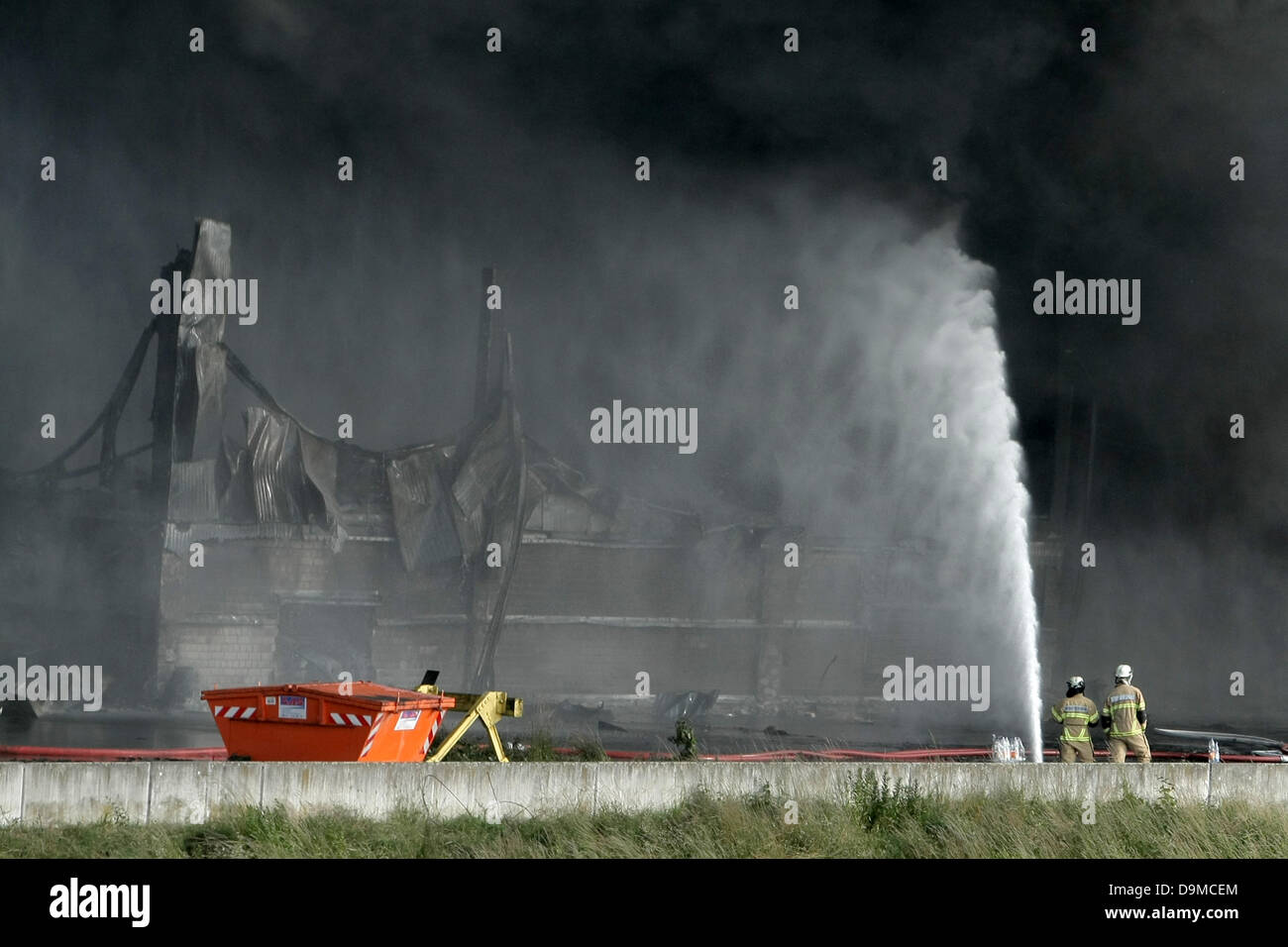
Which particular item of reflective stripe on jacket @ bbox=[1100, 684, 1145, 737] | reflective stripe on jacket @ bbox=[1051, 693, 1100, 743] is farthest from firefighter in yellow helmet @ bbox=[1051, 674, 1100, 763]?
reflective stripe on jacket @ bbox=[1100, 684, 1145, 737]

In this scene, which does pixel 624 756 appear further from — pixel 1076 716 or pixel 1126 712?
pixel 1126 712

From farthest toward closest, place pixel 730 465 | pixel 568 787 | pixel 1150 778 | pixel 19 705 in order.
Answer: pixel 730 465
pixel 19 705
pixel 1150 778
pixel 568 787

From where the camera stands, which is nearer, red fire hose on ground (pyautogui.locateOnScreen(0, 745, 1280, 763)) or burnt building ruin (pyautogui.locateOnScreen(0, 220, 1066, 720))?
red fire hose on ground (pyautogui.locateOnScreen(0, 745, 1280, 763))

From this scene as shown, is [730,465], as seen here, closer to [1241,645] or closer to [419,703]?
Result: [1241,645]

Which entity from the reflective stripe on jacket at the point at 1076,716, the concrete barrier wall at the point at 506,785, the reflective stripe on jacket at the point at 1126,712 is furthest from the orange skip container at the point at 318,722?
the reflective stripe on jacket at the point at 1126,712

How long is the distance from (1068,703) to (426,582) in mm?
27861

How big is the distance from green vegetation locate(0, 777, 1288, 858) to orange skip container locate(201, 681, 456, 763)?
3.17m

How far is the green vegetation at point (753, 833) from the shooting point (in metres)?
7.92

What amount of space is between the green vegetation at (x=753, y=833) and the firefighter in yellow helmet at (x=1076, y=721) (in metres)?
2.24

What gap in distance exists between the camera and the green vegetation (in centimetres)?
792

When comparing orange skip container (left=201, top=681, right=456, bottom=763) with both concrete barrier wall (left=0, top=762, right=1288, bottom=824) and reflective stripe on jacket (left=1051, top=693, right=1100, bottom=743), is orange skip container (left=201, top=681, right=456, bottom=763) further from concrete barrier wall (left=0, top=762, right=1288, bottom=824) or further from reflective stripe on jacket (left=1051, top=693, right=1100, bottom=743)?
reflective stripe on jacket (left=1051, top=693, right=1100, bottom=743)

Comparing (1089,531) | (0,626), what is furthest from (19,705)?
(1089,531)

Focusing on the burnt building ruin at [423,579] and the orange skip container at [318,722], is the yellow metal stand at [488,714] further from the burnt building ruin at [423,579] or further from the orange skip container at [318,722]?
the burnt building ruin at [423,579]

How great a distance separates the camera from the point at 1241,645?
3988 centimetres
